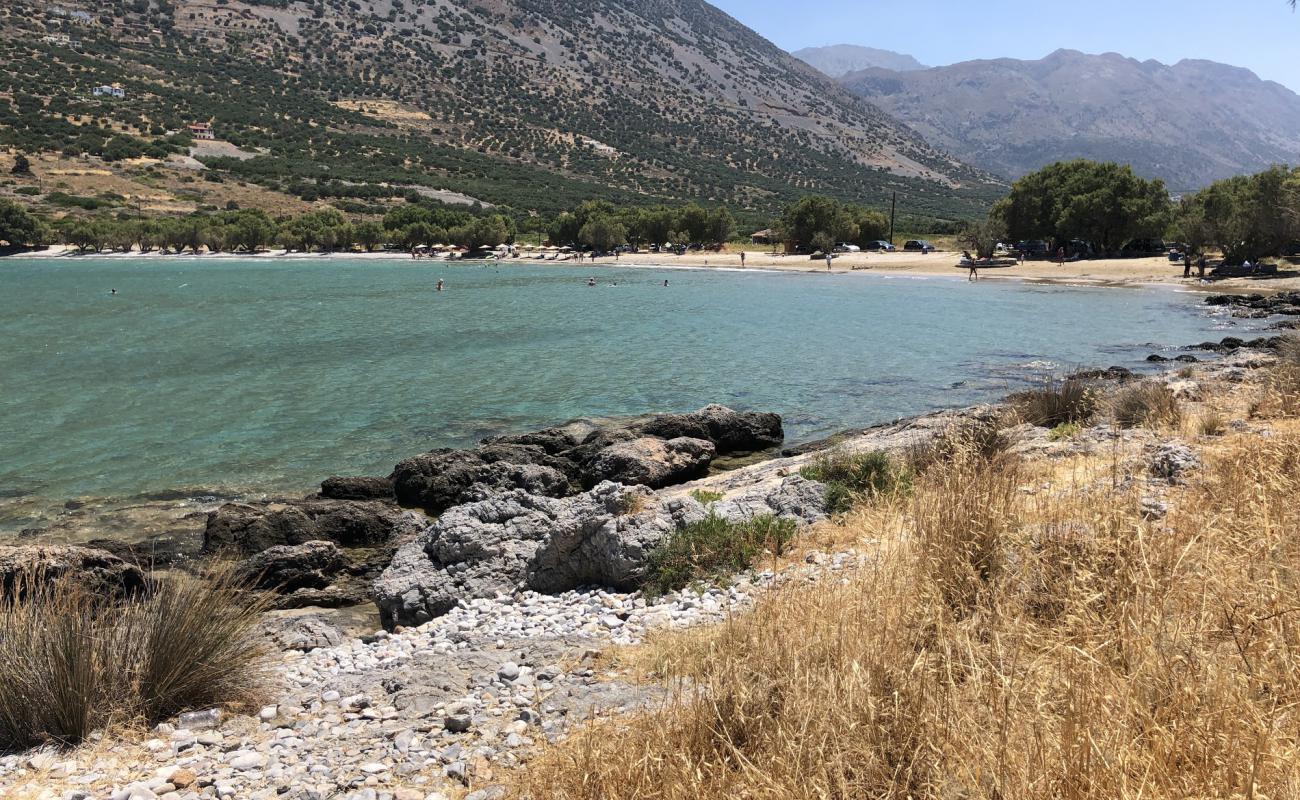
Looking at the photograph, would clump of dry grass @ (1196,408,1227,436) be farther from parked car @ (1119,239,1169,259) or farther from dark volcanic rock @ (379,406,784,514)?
parked car @ (1119,239,1169,259)

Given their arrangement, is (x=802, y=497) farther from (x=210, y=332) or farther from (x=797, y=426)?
(x=210, y=332)

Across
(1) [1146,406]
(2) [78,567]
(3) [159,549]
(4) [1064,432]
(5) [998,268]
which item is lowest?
(3) [159,549]

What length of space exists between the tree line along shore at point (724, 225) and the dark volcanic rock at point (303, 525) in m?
65.3

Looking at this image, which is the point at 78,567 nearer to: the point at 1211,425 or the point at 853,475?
the point at 853,475

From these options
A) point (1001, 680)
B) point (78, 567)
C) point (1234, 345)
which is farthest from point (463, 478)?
point (1234, 345)

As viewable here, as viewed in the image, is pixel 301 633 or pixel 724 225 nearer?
pixel 301 633

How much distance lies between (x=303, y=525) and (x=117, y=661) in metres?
6.91

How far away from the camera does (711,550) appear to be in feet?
25.3

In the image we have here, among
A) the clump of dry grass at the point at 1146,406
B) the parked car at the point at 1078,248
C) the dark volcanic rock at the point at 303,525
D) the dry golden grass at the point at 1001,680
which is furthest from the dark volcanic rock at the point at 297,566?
the parked car at the point at 1078,248

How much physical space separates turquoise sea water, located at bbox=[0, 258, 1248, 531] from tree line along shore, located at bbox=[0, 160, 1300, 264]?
47.4 ft

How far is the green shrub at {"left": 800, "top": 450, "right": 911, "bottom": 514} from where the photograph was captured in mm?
8781

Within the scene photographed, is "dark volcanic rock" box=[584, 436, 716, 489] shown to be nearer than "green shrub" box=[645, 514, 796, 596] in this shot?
No

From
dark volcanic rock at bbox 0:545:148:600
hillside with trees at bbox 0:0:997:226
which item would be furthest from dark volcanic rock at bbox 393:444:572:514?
hillside with trees at bbox 0:0:997:226

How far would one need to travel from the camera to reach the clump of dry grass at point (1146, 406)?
11430mm
